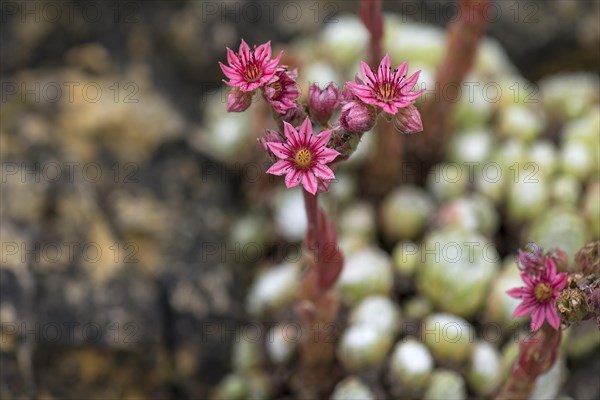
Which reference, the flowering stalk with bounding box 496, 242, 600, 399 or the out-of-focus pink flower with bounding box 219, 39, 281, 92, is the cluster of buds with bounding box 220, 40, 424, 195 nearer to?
the out-of-focus pink flower with bounding box 219, 39, 281, 92

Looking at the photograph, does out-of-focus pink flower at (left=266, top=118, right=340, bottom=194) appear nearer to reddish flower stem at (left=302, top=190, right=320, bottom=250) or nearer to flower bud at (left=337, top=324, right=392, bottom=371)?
reddish flower stem at (left=302, top=190, right=320, bottom=250)

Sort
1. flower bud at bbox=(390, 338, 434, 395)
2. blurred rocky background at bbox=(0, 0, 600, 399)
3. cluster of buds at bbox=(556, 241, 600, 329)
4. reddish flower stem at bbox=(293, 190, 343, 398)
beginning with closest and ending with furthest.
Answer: cluster of buds at bbox=(556, 241, 600, 329) < reddish flower stem at bbox=(293, 190, 343, 398) < flower bud at bbox=(390, 338, 434, 395) < blurred rocky background at bbox=(0, 0, 600, 399)

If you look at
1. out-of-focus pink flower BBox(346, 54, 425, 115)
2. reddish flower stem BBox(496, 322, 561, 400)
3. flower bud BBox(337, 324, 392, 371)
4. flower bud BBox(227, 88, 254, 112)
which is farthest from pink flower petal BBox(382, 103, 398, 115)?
flower bud BBox(337, 324, 392, 371)

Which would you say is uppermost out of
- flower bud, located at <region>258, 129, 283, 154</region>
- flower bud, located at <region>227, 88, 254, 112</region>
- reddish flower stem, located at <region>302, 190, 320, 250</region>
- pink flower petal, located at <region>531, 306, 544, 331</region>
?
flower bud, located at <region>227, 88, 254, 112</region>

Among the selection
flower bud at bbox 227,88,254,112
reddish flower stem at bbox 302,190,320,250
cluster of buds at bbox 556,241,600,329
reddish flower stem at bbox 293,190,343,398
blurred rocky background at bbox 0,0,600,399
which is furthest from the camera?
blurred rocky background at bbox 0,0,600,399

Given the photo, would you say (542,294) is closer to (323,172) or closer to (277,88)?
(323,172)

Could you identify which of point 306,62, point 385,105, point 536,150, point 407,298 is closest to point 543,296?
point 385,105

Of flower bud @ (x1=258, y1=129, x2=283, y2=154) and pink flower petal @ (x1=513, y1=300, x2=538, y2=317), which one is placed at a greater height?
flower bud @ (x1=258, y1=129, x2=283, y2=154)

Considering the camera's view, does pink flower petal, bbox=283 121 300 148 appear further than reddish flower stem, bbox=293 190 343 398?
No
